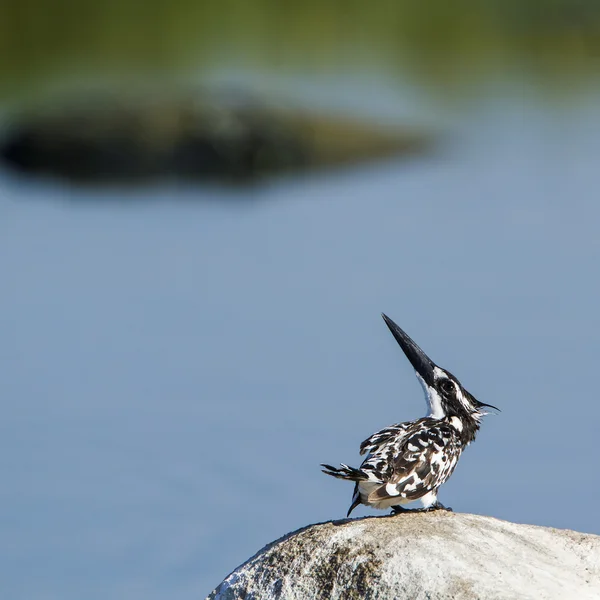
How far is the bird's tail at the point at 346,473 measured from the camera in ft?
20.9

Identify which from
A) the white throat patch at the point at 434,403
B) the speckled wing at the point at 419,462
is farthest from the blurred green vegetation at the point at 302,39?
the speckled wing at the point at 419,462

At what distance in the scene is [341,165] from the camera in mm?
21203

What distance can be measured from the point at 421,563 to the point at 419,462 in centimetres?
103

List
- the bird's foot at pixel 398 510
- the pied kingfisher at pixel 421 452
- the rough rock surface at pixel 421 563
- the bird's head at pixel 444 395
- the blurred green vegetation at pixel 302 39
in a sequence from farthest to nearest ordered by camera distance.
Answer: the blurred green vegetation at pixel 302 39 < the bird's head at pixel 444 395 < the bird's foot at pixel 398 510 < the pied kingfisher at pixel 421 452 < the rough rock surface at pixel 421 563

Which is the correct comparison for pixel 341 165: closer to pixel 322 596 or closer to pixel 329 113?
pixel 329 113

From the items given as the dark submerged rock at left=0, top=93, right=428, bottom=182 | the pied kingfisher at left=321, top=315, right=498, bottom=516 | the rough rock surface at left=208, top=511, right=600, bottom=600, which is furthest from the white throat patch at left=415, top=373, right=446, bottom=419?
the dark submerged rock at left=0, top=93, right=428, bottom=182

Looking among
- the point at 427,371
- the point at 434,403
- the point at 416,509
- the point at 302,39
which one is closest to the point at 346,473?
the point at 416,509

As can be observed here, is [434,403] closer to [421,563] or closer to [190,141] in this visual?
[421,563]

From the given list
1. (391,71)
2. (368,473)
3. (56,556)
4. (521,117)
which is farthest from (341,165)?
(368,473)

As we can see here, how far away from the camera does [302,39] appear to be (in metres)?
28.2

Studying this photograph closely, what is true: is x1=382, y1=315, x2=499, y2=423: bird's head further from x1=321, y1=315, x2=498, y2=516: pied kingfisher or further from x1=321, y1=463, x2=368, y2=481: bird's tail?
x1=321, y1=463, x2=368, y2=481: bird's tail

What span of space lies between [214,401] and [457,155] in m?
10.8

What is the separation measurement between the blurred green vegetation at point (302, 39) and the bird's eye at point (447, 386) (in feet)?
60.0

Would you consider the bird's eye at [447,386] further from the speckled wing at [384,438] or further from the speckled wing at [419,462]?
the speckled wing at [384,438]
